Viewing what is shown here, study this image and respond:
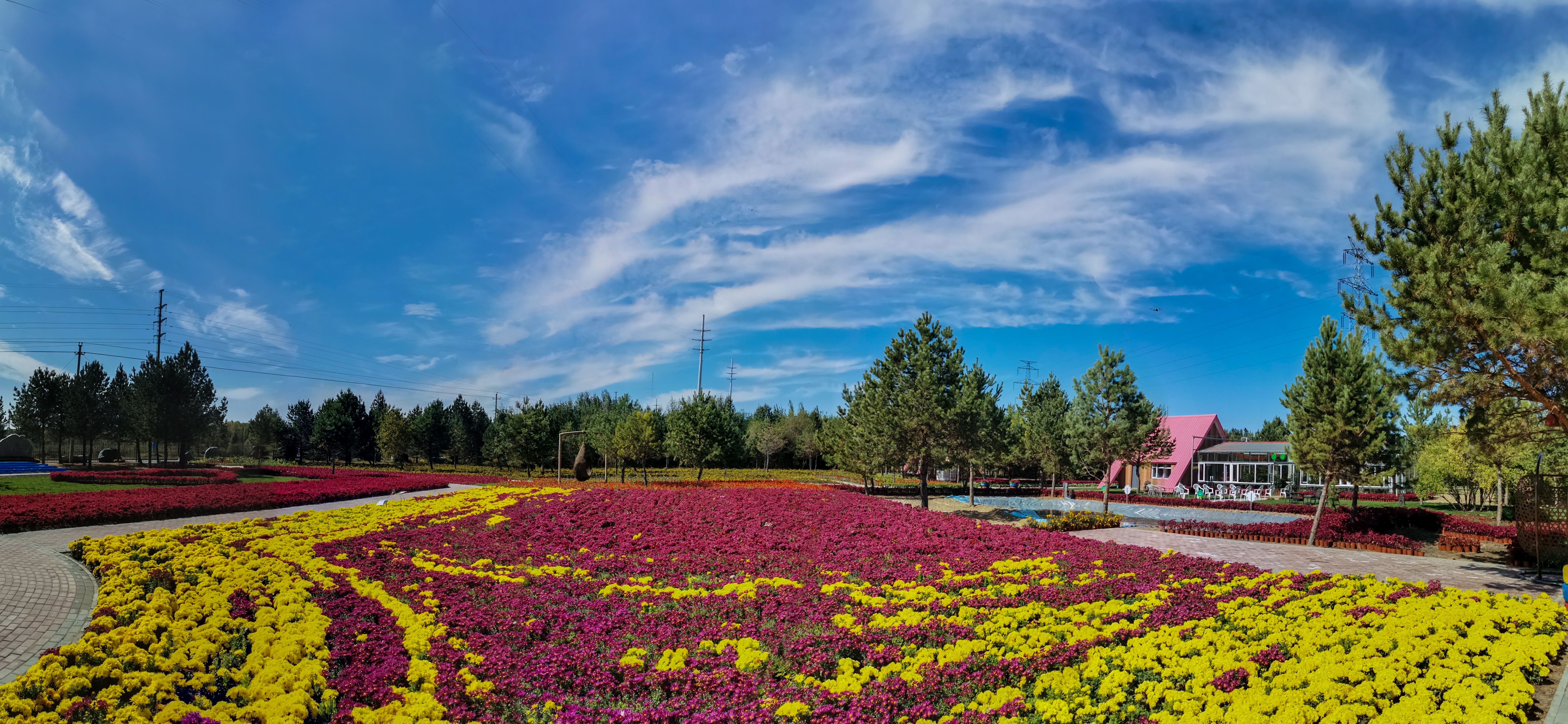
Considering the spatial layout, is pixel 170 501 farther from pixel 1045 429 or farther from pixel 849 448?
pixel 1045 429

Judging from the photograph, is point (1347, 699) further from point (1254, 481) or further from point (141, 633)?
point (1254, 481)

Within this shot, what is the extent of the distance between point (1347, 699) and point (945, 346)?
66.2ft

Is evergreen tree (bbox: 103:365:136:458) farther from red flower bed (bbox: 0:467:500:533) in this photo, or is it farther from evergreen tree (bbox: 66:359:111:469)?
red flower bed (bbox: 0:467:500:533)

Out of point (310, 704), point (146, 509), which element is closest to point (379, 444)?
point (146, 509)

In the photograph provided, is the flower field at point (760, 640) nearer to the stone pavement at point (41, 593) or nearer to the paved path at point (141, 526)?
the stone pavement at point (41, 593)

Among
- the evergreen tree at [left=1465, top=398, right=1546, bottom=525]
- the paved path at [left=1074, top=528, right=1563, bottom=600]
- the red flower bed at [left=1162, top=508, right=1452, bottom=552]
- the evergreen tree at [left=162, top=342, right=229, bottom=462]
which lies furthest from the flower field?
the evergreen tree at [left=162, top=342, right=229, bottom=462]

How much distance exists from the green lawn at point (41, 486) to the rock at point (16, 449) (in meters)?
21.8

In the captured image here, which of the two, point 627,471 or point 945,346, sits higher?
point 945,346

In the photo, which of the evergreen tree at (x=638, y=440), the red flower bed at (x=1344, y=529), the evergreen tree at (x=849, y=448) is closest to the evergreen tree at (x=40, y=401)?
the evergreen tree at (x=638, y=440)

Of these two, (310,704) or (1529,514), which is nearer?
(310,704)

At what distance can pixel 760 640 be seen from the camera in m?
7.66

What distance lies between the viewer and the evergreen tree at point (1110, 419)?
28.6 m

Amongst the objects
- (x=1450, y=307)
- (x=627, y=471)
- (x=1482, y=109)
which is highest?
(x=1482, y=109)

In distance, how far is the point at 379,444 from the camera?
56.2 meters
